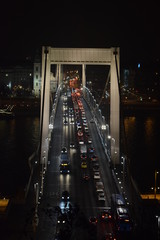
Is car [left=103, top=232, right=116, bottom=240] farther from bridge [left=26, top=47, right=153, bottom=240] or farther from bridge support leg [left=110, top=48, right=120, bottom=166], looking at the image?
bridge support leg [left=110, top=48, right=120, bottom=166]

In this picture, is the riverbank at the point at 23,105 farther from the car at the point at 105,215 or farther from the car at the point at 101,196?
the car at the point at 105,215

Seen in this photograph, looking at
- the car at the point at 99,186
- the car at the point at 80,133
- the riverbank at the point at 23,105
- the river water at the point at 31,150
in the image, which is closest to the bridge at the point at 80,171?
the car at the point at 99,186

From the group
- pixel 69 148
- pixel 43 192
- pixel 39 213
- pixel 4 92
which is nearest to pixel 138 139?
pixel 69 148

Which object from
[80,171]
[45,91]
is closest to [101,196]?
[80,171]

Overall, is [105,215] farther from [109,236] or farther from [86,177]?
[86,177]

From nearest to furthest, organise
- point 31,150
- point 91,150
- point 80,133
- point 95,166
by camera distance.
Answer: point 95,166 → point 91,150 → point 31,150 → point 80,133

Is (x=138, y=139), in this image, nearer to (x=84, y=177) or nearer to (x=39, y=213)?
(x=84, y=177)

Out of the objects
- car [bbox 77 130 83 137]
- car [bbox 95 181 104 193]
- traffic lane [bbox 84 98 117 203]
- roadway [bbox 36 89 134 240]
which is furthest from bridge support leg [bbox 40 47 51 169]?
car [bbox 77 130 83 137]
